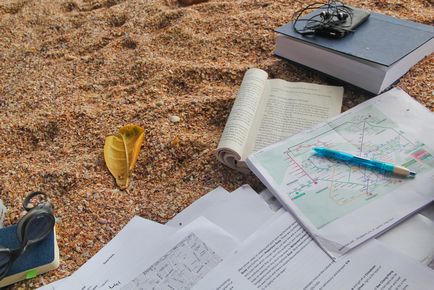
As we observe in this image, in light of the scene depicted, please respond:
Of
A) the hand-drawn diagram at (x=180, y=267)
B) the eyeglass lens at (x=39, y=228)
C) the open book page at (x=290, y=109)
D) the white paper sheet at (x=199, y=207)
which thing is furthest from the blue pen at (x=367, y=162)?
the eyeglass lens at (x=39, y=228)

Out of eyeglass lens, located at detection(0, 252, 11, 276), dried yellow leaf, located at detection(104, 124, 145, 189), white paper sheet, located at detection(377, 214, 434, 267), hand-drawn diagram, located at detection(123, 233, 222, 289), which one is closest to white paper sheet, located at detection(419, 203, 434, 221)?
white paper sheet, located at detection(377, 214, 434, 267)

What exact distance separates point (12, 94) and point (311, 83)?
0.92 meters

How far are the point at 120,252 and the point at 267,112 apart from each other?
501 millimetres

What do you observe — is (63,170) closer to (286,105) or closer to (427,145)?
(286,105)

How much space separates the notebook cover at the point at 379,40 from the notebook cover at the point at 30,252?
2.63 ft

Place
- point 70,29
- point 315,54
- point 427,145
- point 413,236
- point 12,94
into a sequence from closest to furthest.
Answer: point 413,236 < point 427,145 < point 315,54 < point 12,94 < point 70,29

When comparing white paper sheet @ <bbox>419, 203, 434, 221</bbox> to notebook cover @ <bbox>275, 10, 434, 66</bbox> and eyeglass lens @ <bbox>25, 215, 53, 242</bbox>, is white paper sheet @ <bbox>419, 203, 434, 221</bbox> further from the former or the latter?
eyeglass lens @ <bbox>25, 215, 53, 242</bbox>

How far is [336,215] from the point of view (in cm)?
81

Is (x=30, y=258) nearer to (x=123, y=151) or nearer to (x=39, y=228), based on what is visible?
(x=39, y=228)

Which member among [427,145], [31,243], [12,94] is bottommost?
[12,94]

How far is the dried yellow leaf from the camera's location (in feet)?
3.32

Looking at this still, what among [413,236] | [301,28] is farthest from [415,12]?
[413,236]

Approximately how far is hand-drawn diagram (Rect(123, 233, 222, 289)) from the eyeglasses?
192mm

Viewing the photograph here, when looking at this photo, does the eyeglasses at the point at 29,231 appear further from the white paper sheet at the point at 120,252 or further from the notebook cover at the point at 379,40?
the notebook cover at the point at 379,40
